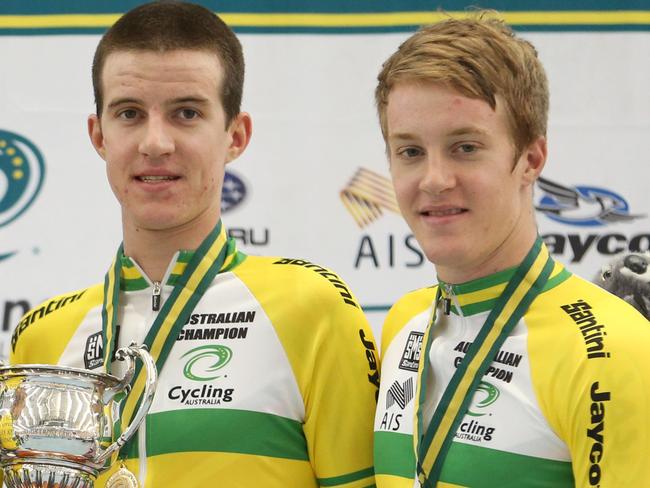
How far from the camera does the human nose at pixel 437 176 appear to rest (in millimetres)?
2457

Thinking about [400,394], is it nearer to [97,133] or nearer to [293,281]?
[293,281]

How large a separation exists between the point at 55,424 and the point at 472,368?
84cm

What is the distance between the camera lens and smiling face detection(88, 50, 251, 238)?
2.80 meters

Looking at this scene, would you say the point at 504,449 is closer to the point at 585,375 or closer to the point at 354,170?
the point at 585,375

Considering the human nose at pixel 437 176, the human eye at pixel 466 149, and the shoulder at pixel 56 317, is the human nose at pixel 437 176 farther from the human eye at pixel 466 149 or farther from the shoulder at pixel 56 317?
the shoulder at pixel 56 317

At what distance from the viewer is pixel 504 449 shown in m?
2.37

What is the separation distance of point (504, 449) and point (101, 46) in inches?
52.6

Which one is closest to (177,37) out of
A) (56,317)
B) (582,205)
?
(56,317)

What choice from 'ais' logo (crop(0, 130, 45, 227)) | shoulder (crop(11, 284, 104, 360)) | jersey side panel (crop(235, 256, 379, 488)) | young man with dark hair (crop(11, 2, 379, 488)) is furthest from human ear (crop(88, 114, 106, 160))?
'ais' logo (crop(0, 130, 45, 227))

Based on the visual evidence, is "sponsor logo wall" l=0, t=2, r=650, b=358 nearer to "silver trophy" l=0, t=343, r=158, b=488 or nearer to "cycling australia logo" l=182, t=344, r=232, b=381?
"cycling australia logo" l=182, t=344, r=232, b=381

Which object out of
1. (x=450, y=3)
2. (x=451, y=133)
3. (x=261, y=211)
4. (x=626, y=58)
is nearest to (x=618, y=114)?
(x=626, y=58)

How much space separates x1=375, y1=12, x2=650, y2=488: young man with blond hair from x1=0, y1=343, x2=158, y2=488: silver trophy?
1.89ft

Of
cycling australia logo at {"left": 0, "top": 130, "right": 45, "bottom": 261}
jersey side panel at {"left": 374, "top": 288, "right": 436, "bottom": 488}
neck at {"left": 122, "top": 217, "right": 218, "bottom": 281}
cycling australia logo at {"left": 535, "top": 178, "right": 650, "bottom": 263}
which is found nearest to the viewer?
jersey side panel at {"left": 374, "top": 288, "right": 436, "bottom": 488}

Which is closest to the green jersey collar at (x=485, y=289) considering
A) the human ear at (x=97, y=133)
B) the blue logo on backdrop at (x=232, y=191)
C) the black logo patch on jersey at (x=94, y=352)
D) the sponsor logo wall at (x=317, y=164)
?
the black logo patch on jersey at (x=94, y=352)
